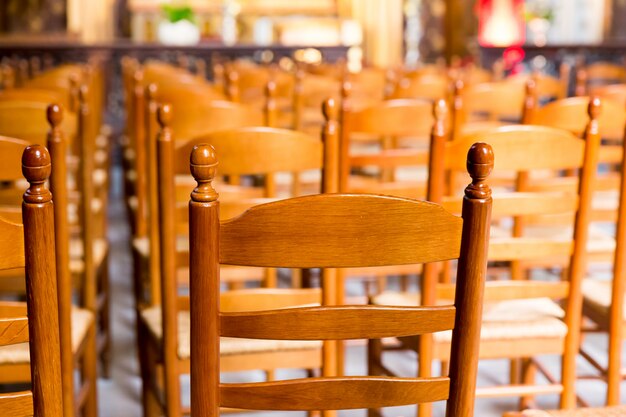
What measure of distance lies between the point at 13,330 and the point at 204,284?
0.27 meters

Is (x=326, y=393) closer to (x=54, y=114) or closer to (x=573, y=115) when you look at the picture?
(x=54, y=114)

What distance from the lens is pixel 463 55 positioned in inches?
460

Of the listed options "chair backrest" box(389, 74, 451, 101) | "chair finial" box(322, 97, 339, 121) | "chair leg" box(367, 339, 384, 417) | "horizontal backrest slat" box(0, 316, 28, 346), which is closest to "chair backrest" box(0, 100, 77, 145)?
"chair finial" box(322, 97, 339, 121)

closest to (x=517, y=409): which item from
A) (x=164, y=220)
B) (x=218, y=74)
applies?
(x=164, y=220)

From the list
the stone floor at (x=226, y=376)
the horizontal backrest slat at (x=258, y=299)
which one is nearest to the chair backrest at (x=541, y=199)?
the horizontal backrest slat at (x=258, y=299)

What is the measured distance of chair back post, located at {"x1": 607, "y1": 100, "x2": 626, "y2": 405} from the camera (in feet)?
7.04

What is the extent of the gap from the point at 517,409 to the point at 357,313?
1.72 m

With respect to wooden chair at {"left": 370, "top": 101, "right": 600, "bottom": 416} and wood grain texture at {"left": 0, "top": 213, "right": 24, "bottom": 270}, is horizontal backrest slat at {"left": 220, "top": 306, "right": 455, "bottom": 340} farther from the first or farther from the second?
wooden chair at {"left": 370, "top": 101, "right": 600, "bottom": 416}

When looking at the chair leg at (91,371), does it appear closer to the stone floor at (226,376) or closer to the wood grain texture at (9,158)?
the stone floor at (226,376)

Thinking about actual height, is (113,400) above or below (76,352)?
below

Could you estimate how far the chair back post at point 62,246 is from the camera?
1.99 m

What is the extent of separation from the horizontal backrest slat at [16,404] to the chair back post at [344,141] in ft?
4.09

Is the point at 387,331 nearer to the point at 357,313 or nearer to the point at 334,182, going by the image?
the point at 357,313

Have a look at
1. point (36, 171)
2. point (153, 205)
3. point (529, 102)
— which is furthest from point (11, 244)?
point (529, 102)
